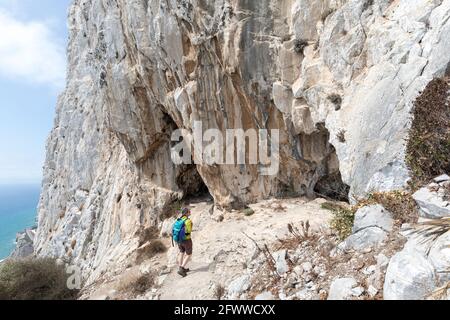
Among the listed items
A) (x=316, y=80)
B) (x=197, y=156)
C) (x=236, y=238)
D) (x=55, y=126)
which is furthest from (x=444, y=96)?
(x=55, y=126)

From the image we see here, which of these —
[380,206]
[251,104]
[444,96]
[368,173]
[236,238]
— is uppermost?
[251,104]

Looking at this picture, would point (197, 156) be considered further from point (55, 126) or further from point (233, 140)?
point (55, 126)

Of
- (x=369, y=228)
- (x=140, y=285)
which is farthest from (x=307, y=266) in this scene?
(x=140, y=285)

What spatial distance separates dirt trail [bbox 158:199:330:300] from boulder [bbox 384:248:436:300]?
13.0 ft

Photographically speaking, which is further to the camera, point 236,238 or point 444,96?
point 236,238

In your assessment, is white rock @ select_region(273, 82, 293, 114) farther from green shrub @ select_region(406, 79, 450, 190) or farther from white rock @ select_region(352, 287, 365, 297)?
white rock @ select_region(352, 287, 365, 297)

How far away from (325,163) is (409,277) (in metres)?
8.77

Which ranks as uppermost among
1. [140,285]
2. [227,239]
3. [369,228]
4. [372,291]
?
[369,228]

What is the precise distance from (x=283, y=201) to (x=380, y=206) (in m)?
8.31

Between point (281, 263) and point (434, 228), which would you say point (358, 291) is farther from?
point (281, 263)

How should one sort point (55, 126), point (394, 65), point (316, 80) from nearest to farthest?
point (394, 65), point (316, 80), point (55, 126)

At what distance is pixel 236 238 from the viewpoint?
10727mm

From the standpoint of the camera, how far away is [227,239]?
11.1 meters

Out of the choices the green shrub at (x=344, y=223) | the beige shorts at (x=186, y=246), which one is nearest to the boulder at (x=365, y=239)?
the green shrub at (x=344, y=223)
